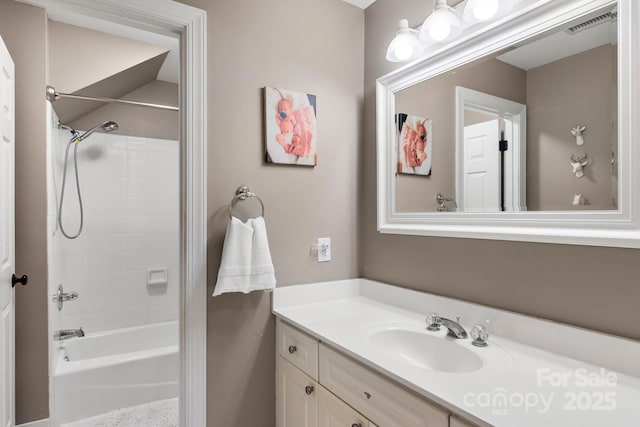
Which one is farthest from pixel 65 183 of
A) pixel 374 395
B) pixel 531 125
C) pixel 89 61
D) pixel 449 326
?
→ pixel 531 125

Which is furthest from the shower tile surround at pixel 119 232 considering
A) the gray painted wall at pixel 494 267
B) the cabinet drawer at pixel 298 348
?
the gray painted wall at pixel 494 267

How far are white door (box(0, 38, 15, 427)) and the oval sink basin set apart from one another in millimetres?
1518

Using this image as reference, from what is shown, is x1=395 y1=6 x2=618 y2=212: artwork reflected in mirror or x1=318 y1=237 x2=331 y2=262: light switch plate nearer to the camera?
x1=395 y1=6 x2=618 y2=212: artwork reflected in mirror

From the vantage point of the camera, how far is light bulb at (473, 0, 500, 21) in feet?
3.80

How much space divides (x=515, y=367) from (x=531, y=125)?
2.53 ft

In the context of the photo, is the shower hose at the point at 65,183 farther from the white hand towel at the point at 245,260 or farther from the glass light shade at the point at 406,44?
the glass light shade at the point at 406,44

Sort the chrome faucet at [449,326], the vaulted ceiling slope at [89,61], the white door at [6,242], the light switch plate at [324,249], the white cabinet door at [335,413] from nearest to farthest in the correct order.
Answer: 1. the white cabinet door at [335,413]
2. the chrome faucet at [449,326]
3. the white door at [6,242]
4. the light switch plate at [324,249]
5. the vaulted ceiling slope at [89,61]

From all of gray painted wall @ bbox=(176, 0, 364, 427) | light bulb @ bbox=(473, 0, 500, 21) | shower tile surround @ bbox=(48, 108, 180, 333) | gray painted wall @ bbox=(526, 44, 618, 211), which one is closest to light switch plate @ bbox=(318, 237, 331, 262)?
gray painted wall @ bbox=(176, 0, 364, 427)

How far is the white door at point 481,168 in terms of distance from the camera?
124 centimetres

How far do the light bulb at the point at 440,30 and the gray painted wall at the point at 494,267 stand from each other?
200 mm

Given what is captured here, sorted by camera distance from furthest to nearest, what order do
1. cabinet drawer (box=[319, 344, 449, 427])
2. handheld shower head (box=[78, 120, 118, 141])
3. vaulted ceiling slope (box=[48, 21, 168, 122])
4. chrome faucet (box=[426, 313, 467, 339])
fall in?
handheld shower head (box=[78, 120, 118, 141])
vaulted ceiling slope (box=[48, 21, 168, 122])
chrome faucet (box=[426, 313, 467, 339])
cabinet drawer (box=[319, 344, 449, 427])

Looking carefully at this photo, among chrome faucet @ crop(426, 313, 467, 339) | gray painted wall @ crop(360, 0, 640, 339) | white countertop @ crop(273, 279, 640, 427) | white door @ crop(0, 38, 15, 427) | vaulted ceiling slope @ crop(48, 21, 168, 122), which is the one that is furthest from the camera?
vaulted ceiling slope @ crop(48, 21, 168, 122)

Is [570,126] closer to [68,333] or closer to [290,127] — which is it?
[290,127]

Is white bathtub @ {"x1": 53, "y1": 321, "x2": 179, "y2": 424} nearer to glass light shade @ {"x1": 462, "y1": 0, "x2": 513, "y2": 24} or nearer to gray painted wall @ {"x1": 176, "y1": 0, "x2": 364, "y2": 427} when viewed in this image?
gray painted wall @ {"x1": 176, "y1": 0, "x2": 364, "y2": 427}
